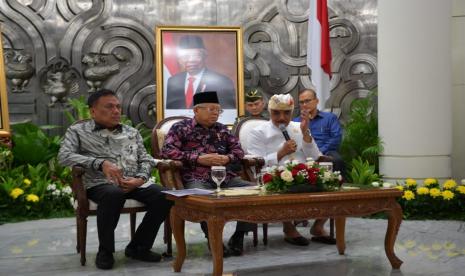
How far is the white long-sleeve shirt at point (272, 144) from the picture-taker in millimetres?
4855

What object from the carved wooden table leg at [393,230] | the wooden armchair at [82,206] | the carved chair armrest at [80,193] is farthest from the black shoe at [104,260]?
the carved wooden table leg at [393,230]

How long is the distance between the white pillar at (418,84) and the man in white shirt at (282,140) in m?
1.58

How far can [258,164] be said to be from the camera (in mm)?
4625

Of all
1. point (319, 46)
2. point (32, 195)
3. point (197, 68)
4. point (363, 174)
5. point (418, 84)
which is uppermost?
point (319, 46)

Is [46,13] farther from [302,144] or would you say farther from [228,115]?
[302,144]

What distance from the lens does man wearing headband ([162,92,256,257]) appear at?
429 centimetres

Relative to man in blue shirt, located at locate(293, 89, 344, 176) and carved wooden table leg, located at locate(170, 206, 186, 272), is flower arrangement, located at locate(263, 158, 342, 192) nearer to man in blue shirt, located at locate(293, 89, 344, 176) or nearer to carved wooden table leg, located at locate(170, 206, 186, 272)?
carved wooden table leg, located at locate(170, 206, 186, 272)

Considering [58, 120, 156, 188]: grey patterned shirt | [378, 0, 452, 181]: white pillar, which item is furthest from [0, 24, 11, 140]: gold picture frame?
[378, 0, 452, 181]: white pillar

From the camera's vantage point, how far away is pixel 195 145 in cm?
444

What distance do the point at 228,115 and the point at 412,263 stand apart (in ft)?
14.4

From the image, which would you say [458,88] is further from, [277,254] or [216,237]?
[216,237]

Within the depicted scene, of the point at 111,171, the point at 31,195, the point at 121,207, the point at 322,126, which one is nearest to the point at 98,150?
the point at 111,171

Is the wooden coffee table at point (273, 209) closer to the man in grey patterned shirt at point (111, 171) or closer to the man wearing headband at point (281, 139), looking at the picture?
the man in grey patterned shirt at point (111, 171)

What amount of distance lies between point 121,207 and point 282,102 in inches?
60.1
